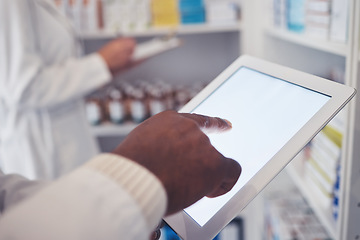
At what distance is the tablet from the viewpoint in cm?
59

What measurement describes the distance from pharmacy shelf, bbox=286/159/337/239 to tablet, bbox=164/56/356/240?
1.51 feet

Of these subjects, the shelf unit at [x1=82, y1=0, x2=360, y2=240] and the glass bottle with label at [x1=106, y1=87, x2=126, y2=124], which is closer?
the shelf unit at [x1=82, y1=0, x2=360, y2=240]

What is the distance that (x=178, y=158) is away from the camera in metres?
0.52

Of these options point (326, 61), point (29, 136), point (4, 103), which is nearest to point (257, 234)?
point (326, 61)

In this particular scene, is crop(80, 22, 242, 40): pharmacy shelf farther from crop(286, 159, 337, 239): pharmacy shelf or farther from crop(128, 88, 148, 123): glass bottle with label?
crop(286, 159, 337, 239): pharmacy shelf

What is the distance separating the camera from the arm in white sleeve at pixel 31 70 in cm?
135

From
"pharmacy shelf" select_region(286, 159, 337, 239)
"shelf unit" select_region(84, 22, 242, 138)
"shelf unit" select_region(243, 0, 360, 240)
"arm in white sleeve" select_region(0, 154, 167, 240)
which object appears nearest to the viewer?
"arm in white sleeve" select_region(0, 154, 167, 240)

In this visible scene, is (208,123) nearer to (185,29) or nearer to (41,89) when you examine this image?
(41,89)

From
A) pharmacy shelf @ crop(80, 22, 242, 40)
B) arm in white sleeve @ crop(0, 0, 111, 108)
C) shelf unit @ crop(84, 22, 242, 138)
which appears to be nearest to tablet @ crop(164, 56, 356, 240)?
arm in white sleeve @ crop(0, 0, 111, 108)

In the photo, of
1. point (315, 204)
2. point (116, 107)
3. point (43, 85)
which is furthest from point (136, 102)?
point (315, 204)

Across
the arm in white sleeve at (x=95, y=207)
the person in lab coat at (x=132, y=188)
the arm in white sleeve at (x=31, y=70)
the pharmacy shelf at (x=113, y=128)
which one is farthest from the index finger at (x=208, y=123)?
the pharmacy shelf at (x=113, y=128)

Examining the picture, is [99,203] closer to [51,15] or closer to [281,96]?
[281,96]

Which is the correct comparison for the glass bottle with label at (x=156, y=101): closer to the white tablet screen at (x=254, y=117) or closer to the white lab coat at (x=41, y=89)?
the white lab coat at (x=41, y=89)

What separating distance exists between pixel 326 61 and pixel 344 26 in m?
0.68
